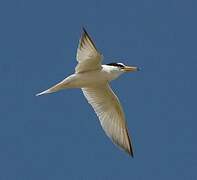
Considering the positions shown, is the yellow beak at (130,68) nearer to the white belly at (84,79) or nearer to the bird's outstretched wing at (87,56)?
the white belly at (84,79)

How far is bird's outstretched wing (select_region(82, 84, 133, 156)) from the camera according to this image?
1905 centimetres

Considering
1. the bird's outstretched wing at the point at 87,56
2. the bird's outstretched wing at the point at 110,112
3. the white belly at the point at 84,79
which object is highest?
the bird's outstretched wing at the point at 87,56

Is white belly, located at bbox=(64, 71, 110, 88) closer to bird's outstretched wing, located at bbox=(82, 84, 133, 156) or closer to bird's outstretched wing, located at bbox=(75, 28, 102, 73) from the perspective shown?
bird's outstretched wing, located at bbox=(75, 28, 102, 73)

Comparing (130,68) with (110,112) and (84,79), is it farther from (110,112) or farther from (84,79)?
(110,112)

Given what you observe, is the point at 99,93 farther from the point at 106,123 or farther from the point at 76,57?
the point at 76,57

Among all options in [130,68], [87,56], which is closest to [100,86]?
[130,68]

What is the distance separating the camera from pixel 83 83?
18047 mm

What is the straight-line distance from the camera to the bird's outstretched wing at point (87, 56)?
657 inches

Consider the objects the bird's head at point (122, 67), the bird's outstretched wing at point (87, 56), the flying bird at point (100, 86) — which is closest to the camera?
the bird's outstretched wing at point (87, 56)

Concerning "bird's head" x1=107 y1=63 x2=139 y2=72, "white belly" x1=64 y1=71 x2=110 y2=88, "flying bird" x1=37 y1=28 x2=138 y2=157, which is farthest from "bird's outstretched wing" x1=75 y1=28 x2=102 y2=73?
"bird's head" x1=107 y1=63 x2=139 y2=72

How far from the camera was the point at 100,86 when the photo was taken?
61.9 ft

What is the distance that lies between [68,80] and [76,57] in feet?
2.01

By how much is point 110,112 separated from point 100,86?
81cm

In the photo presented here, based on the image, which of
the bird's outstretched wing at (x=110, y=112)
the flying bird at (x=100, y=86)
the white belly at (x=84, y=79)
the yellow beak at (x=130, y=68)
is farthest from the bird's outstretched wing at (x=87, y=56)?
the bird's outstretched wing at (x=110, y=112)
